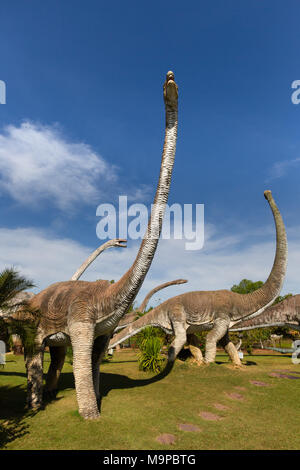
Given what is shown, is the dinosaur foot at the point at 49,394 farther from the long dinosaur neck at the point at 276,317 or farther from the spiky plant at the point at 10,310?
the long dinosaur neck at the point at 276,317

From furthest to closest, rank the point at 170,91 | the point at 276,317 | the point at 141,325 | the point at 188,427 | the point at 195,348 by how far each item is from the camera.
Result: the point at 141,325
the point at 276,317
the point at 195,348
the point at 188,427
the point at 170,91

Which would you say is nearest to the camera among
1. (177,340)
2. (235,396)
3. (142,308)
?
(235,396)

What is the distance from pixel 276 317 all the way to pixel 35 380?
38.9ft

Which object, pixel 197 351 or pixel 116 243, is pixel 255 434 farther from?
pixel 116 243

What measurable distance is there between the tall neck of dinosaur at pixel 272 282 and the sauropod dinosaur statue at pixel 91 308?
25.0 feet

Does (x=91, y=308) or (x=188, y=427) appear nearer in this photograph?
(x=188, y=427)

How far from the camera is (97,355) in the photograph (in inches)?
302

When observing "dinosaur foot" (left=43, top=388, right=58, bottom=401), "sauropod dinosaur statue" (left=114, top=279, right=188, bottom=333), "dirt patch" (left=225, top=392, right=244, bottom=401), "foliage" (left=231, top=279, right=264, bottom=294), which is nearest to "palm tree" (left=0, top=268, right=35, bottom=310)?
"dinosaur foot" (left=43, top=388, right=58, bottom=401)

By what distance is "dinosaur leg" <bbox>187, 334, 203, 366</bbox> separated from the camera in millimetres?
13611

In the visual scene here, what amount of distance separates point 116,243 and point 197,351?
9.77 meters

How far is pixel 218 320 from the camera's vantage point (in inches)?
507

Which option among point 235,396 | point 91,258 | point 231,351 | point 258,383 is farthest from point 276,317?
point 91,258

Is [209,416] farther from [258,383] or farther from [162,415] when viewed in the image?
[258,383]

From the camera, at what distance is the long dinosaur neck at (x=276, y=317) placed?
14500 mm
